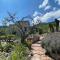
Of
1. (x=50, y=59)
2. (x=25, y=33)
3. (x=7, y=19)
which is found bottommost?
(x=50, y=59)

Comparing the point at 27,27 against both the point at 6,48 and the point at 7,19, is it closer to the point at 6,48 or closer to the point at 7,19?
the point at 7,19

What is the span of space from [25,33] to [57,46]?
15.4 m

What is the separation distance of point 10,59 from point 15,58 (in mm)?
310

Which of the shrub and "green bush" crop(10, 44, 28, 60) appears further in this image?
Answer: the shrub

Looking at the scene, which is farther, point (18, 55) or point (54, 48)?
point (54, 48)

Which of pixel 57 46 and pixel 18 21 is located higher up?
pixel 18 21

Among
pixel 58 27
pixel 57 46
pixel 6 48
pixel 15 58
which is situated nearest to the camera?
pixel 15 58

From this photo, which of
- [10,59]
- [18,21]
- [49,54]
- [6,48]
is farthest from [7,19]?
[10,59]

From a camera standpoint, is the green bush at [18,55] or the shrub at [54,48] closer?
the green bush at [18,55]

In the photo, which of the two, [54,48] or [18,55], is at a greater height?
[54,48]

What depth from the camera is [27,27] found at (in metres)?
32.3

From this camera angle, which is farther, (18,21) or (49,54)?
(18,21)

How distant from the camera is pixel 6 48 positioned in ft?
63.0

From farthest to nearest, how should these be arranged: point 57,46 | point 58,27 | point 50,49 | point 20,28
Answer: point 58,27, point 20,28, point 50,49, point 57,46
